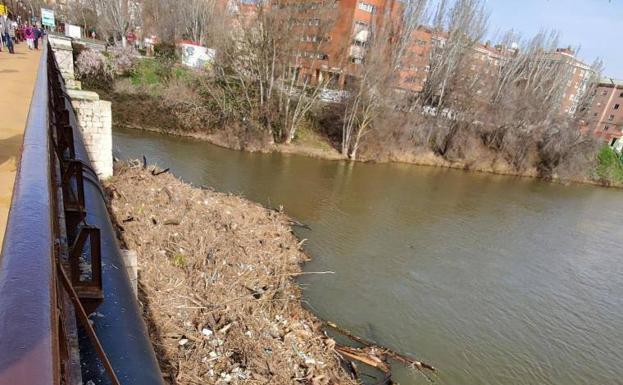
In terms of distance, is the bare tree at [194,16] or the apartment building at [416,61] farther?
the bare tree at [194,16]

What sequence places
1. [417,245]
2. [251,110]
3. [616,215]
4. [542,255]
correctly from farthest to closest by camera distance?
[251,110] → [616,215] → [542,255] → [417,245]

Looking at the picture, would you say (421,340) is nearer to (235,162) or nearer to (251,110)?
(235,162)

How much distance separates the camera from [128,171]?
36.4 feet

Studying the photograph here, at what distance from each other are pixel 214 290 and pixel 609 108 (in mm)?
68933

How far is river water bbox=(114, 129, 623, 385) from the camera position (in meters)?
9.02

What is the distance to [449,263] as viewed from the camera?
42.5ft

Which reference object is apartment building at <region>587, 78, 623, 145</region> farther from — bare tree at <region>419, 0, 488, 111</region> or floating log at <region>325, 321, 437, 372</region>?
floating log at <region>325, 321, 437, 372</region>

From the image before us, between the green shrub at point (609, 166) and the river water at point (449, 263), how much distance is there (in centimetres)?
1148

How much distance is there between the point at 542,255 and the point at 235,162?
1435 centimetres

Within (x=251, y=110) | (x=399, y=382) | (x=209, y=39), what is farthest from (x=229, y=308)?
(x=209, y=39)

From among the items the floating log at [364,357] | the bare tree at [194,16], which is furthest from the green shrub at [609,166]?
the bare tree at [194,16]

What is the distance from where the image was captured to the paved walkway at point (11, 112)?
473 cm

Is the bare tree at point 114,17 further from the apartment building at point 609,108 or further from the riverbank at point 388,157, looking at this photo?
the apartment building at point 609,108

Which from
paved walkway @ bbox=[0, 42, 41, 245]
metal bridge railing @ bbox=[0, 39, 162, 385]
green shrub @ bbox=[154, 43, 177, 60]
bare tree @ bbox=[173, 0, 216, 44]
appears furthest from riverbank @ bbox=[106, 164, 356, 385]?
bare tree @ bbox=[173, 0, 216, 44]
